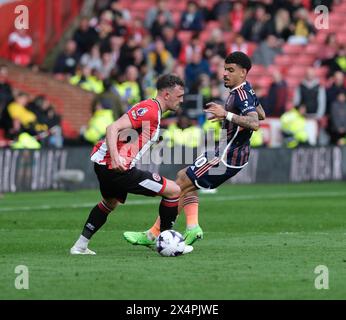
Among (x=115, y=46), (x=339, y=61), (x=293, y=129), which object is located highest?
(x=115, y=46)

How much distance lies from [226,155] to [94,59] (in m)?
16.9

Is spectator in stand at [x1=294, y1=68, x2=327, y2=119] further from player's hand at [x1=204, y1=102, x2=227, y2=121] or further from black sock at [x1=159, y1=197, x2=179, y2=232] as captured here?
black sock at [x1=159, y1=197, x2=179, y2=232]

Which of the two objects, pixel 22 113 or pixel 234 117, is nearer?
pixel 234 117

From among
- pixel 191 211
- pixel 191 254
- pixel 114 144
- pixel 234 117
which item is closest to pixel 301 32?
pixel 191 211

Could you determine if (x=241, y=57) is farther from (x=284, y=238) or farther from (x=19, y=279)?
(x=19, y=279)

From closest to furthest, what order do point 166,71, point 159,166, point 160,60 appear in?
point 159,166 → point 166,71 → point 160,60

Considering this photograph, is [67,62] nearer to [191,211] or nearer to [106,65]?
[106,65]

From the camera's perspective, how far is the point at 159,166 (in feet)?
79.8

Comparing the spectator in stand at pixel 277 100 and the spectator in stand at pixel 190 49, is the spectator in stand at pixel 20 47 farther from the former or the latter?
the spectator in stand at pixel 277 100

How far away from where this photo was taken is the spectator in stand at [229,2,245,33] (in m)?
31.8

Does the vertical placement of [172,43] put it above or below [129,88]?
above

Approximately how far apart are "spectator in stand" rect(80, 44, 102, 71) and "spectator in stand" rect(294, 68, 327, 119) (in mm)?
5168

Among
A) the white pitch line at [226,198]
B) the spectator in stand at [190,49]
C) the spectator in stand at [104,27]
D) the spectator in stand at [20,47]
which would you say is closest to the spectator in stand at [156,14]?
the spectator in stand at [104,27]

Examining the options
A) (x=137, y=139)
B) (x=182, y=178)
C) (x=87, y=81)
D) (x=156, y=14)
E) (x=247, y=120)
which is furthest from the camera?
(x=156, y=14)
